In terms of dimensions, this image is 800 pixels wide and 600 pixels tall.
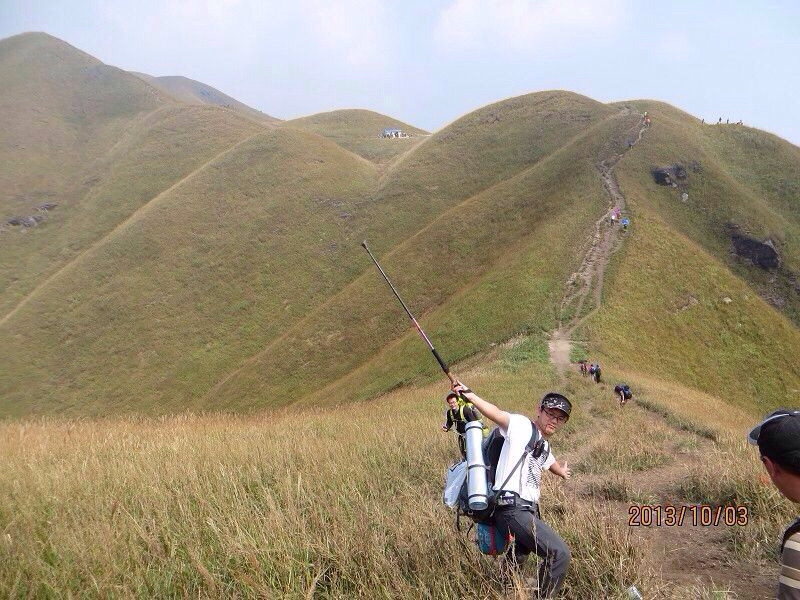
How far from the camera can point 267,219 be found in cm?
7300

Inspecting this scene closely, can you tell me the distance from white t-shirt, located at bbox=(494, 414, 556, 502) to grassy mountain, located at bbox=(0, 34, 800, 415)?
78.5ft

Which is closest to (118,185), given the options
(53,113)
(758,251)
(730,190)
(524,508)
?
(53,113)

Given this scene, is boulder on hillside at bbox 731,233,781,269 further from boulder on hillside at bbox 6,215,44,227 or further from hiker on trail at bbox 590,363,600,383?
boulder on hillside at bbox 6,215,44,227

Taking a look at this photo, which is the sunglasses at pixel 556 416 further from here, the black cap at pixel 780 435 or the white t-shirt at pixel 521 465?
the black cap at pixel 780 435

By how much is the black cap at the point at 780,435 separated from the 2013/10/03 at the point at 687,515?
3.76 meters

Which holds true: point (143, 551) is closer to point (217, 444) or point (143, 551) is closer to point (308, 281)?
point (217, 444)

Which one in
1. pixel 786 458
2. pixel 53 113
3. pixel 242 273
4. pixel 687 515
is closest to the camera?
pixel 786 458

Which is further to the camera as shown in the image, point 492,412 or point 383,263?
point 383,263

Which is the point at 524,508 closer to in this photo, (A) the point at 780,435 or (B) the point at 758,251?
(A) the point at 780,435

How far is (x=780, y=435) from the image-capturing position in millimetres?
2238

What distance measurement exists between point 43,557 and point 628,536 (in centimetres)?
467

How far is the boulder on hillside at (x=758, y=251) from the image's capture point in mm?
44062

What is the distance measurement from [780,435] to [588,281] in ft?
121

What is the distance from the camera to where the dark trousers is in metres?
3.27
